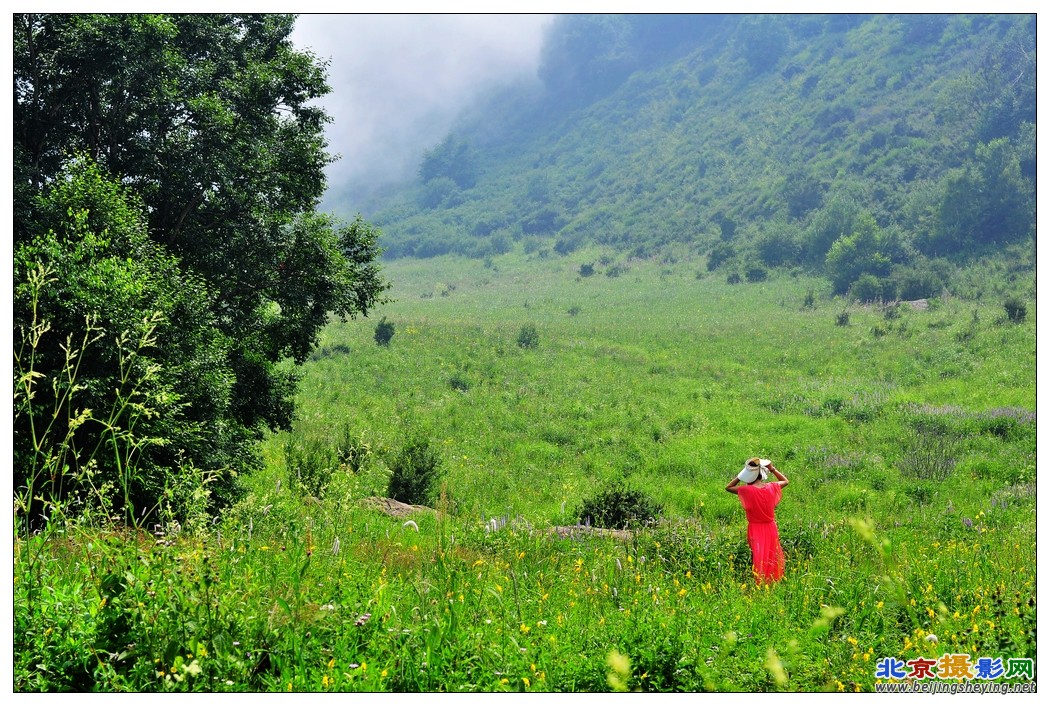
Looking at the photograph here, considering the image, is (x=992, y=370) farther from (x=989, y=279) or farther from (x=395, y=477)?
(x=989, y=279)

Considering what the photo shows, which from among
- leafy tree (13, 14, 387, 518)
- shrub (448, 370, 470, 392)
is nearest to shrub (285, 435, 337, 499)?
leafy tree (13, 14, 387, 518)

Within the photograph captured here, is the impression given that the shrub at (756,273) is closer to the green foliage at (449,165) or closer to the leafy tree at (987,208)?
the leafy tree at (987,208)

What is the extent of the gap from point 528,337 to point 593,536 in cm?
2374

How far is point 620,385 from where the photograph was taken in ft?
83.8

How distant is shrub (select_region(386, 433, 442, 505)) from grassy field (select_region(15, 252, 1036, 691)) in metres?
0.61

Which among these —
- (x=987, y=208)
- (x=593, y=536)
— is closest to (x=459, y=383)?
(x=593, y=536)

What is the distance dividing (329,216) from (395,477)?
16.9 ft

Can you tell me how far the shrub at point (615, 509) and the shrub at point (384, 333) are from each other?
64.9 feet

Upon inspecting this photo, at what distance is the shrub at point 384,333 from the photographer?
30.2m

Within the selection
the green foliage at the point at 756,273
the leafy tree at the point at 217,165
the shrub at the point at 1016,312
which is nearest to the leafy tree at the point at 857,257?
the green foliage at the point at 756,273

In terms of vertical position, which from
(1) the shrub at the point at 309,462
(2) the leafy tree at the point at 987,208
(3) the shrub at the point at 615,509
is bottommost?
(3) the shrub at the point at 615,509

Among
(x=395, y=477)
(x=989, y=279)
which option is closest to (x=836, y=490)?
(x=395, y=477)

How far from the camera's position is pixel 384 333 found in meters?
30.6

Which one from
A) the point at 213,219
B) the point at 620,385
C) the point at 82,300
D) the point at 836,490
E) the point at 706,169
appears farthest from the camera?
the point at 706,169
